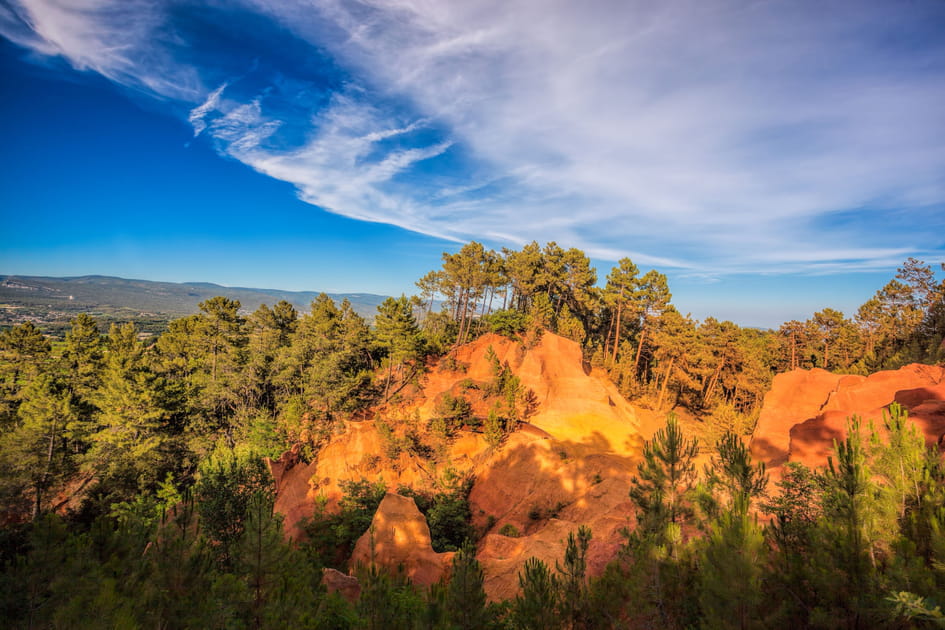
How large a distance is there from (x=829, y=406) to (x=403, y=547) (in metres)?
27.7

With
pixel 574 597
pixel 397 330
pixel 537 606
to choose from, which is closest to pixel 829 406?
pixel 574 597

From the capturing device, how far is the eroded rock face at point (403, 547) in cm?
1620

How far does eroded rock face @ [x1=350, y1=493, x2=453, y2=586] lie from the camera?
16203 mm

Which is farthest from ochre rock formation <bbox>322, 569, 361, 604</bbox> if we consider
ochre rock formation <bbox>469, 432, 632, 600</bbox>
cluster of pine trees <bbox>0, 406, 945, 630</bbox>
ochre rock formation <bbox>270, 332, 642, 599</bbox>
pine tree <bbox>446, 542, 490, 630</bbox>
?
pine tree <bbox>446, 542, 490, 630</bbox>

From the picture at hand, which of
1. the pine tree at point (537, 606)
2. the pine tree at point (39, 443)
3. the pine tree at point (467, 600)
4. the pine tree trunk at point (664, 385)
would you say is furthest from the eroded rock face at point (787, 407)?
the pine tree at point (39, 443)

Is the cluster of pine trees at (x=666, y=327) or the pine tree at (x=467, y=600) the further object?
the cluster of pine trees at (x=666, y=327)

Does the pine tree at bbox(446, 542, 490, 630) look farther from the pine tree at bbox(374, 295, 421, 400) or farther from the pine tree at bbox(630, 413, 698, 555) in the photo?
the pine tree at bbox(374, 295, 421, 400)

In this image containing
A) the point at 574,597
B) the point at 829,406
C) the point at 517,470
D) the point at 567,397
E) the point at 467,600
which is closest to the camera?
the point at 467,600

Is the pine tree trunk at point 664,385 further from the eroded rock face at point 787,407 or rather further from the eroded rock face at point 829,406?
the eroded rock face at point 787,407

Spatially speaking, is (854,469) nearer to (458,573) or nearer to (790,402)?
(458,573)

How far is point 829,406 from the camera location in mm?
23344

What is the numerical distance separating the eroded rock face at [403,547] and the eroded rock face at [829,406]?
620 inches

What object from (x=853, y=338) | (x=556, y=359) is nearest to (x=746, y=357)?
(x=853, y=338)

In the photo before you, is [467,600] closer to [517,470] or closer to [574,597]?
[574,597]
